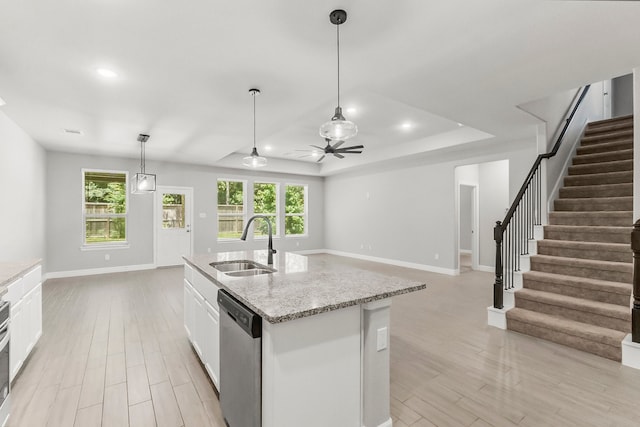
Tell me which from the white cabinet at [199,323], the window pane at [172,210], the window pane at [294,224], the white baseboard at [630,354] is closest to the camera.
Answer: the white cabinet at [199,323]

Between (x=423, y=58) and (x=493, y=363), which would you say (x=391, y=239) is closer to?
(x=493, y=363)

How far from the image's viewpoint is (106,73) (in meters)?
2.93

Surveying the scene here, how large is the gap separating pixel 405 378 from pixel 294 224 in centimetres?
739

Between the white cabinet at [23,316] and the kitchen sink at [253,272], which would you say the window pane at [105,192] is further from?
the kitchen sink at [253,272]

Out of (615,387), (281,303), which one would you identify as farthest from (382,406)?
(615,387)

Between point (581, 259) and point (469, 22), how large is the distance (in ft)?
10.4

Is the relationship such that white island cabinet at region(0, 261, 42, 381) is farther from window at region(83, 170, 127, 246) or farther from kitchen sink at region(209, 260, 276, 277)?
window at region(83, 170, 127, 246)

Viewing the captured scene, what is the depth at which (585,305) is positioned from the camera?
3.12 m

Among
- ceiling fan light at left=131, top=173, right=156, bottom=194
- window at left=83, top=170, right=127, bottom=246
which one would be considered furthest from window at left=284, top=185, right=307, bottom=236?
ceiling fan light at left=131, top=173, right=156, bottom=194

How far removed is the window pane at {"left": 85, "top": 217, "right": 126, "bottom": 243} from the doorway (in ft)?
25.6

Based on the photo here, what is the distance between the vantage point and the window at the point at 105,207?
6730mm

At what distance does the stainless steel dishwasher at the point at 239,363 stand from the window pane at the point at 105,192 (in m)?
6.47

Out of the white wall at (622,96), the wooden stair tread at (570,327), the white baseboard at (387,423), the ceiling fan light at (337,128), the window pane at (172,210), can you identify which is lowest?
the white baseboard at (387,423)

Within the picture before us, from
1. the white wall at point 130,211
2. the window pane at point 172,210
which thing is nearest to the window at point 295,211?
the white wall at point 130,211
